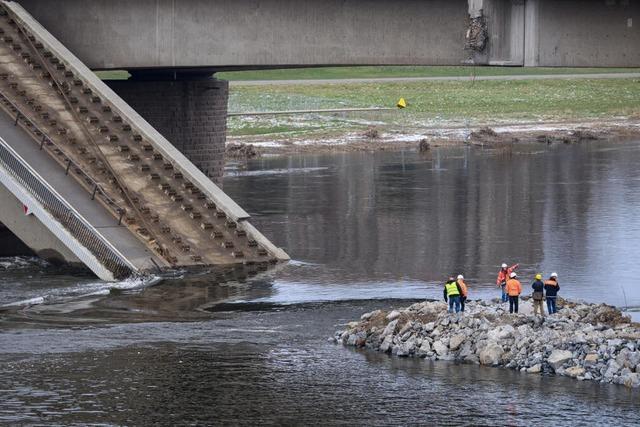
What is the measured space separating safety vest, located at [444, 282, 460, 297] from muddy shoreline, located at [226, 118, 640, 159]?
5472cm

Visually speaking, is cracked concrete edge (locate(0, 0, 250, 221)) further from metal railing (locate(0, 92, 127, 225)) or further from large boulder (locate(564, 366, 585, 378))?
large boulder (locate(564, 366, 585, 378))

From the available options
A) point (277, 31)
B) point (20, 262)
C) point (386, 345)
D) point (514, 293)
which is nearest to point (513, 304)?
point (514, 293)

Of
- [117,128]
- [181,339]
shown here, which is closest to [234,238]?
[117,128]

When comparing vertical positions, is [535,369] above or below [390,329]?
below

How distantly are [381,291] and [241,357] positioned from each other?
31.5ft

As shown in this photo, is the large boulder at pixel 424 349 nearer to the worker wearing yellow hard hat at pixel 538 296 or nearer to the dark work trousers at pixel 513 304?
the dark work trousers at pixel 513 304

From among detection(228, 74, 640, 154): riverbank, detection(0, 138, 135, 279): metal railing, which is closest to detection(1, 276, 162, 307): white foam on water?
detection(0, 138, 135, 279): metal railing

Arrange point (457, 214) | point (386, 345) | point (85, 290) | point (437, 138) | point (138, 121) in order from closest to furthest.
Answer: point (386, 345)
point (85, 290)
point (138, 121)
point (457, 214)
point (437, 138)

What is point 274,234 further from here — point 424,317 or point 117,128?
point 424,317

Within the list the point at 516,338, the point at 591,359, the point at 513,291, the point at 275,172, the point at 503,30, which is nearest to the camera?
the point at 591,359

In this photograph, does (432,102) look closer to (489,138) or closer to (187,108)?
(489,138)

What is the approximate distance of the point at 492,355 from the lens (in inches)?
1438

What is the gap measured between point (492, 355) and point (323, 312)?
7.86 metres

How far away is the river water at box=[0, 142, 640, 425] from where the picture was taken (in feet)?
108
